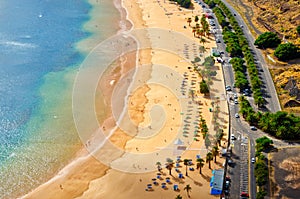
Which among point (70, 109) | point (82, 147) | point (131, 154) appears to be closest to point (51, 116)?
point (70, 109)

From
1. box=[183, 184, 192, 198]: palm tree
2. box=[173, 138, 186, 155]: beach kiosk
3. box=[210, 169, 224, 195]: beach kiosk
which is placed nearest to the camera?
box=[183, 184, 192, 198]: palm tree

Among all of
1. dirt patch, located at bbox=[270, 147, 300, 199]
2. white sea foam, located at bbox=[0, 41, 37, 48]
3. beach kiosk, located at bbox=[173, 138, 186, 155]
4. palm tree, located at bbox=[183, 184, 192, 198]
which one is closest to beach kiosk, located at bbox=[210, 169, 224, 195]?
palm tree, located at bbox=[183, 184, 192, 198]

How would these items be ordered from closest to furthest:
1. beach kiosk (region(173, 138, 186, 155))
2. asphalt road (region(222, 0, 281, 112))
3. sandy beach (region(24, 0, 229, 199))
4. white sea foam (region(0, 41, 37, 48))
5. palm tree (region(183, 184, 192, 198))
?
palm tree (region(183, 184, 192, 198)) < sandy beach (region(24, 0, 229, 199)) < beach kiosk (region(173, 138, 186, 155)) < asphalt road (region(222, 0, 281, 112)) < white sea foam (region(0, 41, 37, 48))

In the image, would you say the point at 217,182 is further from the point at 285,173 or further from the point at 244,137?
the point at 244,137

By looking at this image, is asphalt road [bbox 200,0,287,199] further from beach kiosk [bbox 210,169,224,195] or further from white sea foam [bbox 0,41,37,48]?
white sea foam [bbox 0,41,37,48]

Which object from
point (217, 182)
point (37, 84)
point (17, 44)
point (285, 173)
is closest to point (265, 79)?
point (285, 173)

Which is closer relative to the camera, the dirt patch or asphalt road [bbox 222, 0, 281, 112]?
the dirt patch

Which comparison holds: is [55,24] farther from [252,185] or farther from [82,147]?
[252,185]
